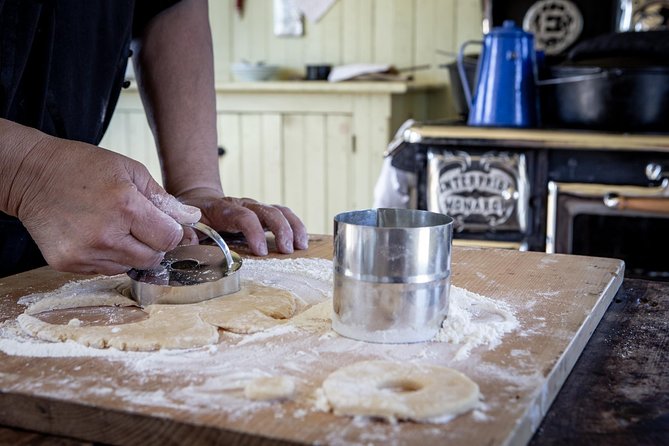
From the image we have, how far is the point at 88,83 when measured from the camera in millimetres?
1561

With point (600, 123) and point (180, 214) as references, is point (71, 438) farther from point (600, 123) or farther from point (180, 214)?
point (600, 123)

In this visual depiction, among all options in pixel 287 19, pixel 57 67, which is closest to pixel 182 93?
pixel 57 67

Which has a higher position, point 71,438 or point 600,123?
point 600,123

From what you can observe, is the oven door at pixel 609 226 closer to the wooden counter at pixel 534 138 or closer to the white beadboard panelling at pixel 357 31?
the wooden counter at pixel 534 138

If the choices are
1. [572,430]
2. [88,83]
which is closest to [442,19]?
[88,83]

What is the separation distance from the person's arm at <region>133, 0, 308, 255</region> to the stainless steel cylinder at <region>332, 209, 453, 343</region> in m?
0.75

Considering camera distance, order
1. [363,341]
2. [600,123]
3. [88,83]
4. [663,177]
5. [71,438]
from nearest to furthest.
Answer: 1. [71,438]
2. [363,341]
3. [88,83]
4. [663,177]
5. [600,123]

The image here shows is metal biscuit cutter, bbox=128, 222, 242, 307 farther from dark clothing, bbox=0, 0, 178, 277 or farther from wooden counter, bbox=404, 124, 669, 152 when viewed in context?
wooden counter, bbox=404, 124, 669, 152

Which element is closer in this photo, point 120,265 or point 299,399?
point 299,399

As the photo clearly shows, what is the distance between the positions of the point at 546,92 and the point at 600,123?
27cm

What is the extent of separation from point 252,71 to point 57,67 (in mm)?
2529

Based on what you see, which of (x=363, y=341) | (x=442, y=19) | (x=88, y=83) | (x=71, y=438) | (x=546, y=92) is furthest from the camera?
(x=442, y=19)

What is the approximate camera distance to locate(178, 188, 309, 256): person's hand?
4.64ft

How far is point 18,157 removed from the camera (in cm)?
102
